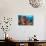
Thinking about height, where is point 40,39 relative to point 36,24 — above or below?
below

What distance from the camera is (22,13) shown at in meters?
4.87

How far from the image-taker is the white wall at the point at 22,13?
4.83 meters

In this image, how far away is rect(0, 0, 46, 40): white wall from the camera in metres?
4.83

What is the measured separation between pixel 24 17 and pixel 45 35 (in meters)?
0.93

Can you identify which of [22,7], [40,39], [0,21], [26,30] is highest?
[22,7]

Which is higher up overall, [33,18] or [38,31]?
[33,18]

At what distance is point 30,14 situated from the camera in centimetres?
488

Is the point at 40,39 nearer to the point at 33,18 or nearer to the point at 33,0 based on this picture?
the point at 33,18

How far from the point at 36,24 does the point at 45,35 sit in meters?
0.48

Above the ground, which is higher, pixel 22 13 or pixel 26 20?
pixel 22 13

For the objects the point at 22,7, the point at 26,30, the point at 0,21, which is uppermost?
the point at 22,7

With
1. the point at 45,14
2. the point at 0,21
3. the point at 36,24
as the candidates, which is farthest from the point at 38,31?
the point at 0,21

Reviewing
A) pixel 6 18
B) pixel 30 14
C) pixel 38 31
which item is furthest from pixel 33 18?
pixel 6 18

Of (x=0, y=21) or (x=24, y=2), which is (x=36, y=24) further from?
(x=0, y=21)
